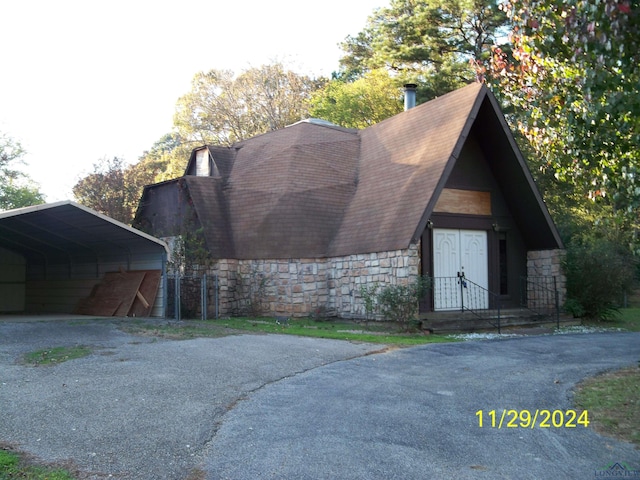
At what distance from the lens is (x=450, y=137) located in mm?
16641

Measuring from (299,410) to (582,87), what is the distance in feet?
15.9

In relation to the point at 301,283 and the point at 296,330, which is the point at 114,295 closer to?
the point at 301,283

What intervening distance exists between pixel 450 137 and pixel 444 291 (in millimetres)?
4399

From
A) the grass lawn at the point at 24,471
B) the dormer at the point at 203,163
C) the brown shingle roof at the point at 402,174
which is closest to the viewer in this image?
the grass lawn at the point at 24,471

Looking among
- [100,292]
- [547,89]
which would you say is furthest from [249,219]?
[547,89]

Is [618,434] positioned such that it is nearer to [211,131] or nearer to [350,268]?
[350,268]

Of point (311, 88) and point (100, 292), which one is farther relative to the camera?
point (311, 88)

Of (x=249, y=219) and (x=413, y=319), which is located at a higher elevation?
(x=249, y=219)

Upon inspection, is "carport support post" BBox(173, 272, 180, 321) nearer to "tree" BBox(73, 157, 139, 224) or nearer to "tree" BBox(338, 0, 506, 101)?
"tree" BBox(73, 157, 139, 224)

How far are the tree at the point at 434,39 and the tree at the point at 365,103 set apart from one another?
1083 mm

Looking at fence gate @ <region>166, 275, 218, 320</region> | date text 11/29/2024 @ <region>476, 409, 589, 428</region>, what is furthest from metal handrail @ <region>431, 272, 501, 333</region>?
date text 11/29/2024 @ <region>476, 409, 589, 428</region>

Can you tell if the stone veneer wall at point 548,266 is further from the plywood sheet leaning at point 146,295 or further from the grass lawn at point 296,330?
the plywood sheet leaning at point 146,295

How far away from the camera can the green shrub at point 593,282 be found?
17.6m

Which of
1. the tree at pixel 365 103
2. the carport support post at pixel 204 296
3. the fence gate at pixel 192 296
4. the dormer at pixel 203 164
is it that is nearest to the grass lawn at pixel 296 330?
the carport support post at pixel 204 296
